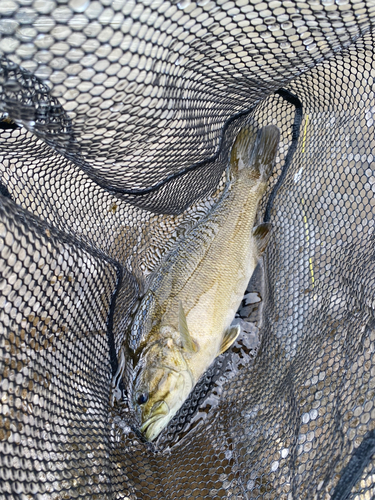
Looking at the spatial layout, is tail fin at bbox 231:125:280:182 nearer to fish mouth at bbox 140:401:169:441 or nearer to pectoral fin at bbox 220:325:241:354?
pectoral fin at bbox 220:325:241:354

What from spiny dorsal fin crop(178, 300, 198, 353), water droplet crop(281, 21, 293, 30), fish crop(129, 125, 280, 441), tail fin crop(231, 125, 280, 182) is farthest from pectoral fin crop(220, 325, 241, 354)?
water droplet crop(281, 21, 293, 30)

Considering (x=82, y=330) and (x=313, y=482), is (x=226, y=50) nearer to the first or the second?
(x=82, y=330)

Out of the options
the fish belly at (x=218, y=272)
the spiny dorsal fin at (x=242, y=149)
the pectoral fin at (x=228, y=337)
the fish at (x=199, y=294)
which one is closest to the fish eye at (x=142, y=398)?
the fish at (x=199, y=294)

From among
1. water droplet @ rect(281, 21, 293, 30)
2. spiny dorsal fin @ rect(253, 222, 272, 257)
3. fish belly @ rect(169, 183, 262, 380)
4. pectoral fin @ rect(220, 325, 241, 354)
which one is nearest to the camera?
water droplet @ rect(281, 21, 293, 30)

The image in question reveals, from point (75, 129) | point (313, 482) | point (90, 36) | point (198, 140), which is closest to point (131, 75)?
point (90, 36)

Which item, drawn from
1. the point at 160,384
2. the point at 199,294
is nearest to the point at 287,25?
the point at 199,294
